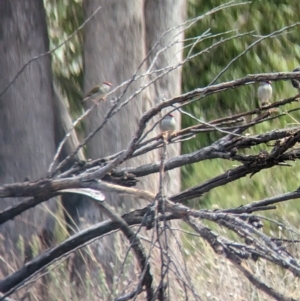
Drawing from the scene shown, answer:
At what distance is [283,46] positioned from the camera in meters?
9.12

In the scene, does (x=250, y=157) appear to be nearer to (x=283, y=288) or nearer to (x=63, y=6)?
(x=283, y=288)

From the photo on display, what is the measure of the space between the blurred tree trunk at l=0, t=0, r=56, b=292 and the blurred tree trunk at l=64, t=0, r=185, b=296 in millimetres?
333

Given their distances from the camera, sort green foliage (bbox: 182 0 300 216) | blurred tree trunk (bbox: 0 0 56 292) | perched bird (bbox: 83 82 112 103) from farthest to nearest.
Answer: green foliage (bbox: 182 0 300 216) < blurred tree trunk (bbox: 0 0 56 292) < perched bird (bbox: 83 82 112 103)

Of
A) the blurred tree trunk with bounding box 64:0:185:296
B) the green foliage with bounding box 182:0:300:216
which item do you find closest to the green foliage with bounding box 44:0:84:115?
the green foliage with bounding box 182:0:300:216

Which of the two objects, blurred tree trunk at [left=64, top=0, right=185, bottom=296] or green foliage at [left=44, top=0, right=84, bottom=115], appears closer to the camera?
blurred tree trunk at [left=64, top=0, right=185, bottom=296]

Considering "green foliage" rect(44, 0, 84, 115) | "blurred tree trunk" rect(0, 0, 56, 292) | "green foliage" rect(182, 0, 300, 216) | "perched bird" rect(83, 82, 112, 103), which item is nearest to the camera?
"perched bird" rect(83, 82, 112, 103)

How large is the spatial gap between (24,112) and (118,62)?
30.0 inches

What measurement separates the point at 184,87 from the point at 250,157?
18.4 ft

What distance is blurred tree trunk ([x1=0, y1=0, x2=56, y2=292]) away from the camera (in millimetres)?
5656

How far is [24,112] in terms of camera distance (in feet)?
18.8

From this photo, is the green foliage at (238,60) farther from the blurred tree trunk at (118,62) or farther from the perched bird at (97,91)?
the perched bird at (97,91)

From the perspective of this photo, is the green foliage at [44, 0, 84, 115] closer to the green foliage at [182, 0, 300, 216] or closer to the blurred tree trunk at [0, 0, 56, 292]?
the green foliage at [182, 0, 300, 216]

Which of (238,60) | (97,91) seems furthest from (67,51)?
(97,91)

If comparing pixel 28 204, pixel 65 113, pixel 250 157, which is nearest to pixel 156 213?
pixel 250 157
